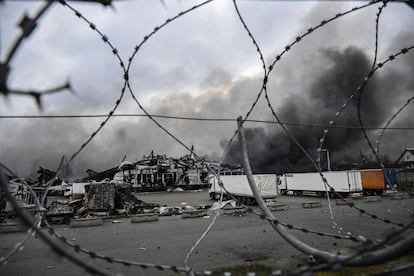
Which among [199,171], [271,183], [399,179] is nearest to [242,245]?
[271,183]

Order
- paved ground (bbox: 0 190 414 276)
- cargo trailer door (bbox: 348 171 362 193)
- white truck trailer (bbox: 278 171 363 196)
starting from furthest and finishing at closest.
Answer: white truck trailer (bbox: 278 171 363 196) < cargo trailer door (bbox: 348 171 362 193) < paved ground (bbox: 0 190 414 276)

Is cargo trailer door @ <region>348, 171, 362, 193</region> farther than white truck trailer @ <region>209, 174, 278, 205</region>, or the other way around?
cargo trailer door @ <region>348, 171, 362, 193</region>

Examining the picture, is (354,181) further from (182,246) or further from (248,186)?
(182,246)

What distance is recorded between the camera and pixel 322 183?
28.4m

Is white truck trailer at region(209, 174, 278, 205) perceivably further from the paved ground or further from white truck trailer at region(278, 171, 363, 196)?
the paved ground

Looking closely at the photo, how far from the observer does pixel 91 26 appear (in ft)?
11.3

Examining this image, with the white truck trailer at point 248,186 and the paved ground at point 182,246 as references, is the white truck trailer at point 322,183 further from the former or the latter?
the paved ground at point 182,246

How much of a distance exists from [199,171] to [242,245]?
5134cm

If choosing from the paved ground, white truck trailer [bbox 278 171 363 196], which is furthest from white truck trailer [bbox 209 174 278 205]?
the paved ground

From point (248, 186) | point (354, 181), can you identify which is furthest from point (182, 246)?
point (354, 181)

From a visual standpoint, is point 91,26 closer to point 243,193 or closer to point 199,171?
point 243,193

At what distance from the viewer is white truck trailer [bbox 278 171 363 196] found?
26.6 m

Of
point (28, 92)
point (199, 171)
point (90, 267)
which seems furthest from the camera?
point (199, 171)

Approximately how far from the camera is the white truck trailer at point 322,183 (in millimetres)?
26562
